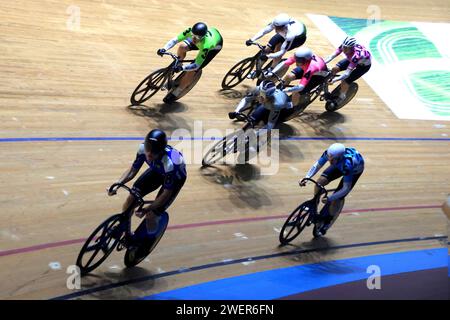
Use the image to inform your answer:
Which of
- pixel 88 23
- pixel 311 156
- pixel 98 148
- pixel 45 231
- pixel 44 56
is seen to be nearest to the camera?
pixel 45 231

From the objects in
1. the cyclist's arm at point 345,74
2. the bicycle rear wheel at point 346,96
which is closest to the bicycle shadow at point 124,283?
the cyclist's arm at point 345,74

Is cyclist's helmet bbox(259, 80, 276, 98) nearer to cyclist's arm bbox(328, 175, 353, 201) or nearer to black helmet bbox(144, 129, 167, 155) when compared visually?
cyclist's arm bbox(328, 175, 353, 201)

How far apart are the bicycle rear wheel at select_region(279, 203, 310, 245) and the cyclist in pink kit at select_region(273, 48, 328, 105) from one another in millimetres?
1999

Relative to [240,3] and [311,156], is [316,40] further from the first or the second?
[311,156]

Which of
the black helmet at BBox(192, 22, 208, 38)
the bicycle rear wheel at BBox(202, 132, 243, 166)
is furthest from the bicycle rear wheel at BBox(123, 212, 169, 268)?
the black helmet at BBox(192, 22, 208, 38)

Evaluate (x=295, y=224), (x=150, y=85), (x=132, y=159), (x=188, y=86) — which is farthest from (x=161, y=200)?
(x=188, y=86)

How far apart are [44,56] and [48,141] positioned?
6.26 feet

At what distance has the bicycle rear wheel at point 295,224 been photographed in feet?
19.5

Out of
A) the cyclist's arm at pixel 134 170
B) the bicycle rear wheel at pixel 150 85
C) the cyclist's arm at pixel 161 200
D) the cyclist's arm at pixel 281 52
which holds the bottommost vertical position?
the cyclist's arm at pixel 161 200

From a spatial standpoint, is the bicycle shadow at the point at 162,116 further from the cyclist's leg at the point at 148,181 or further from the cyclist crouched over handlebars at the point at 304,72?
the cyclist's leg at the point at 148,181

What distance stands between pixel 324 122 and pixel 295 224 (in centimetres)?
296

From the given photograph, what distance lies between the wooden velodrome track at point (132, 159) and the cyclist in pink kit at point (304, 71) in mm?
563

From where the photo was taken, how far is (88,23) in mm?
9367
